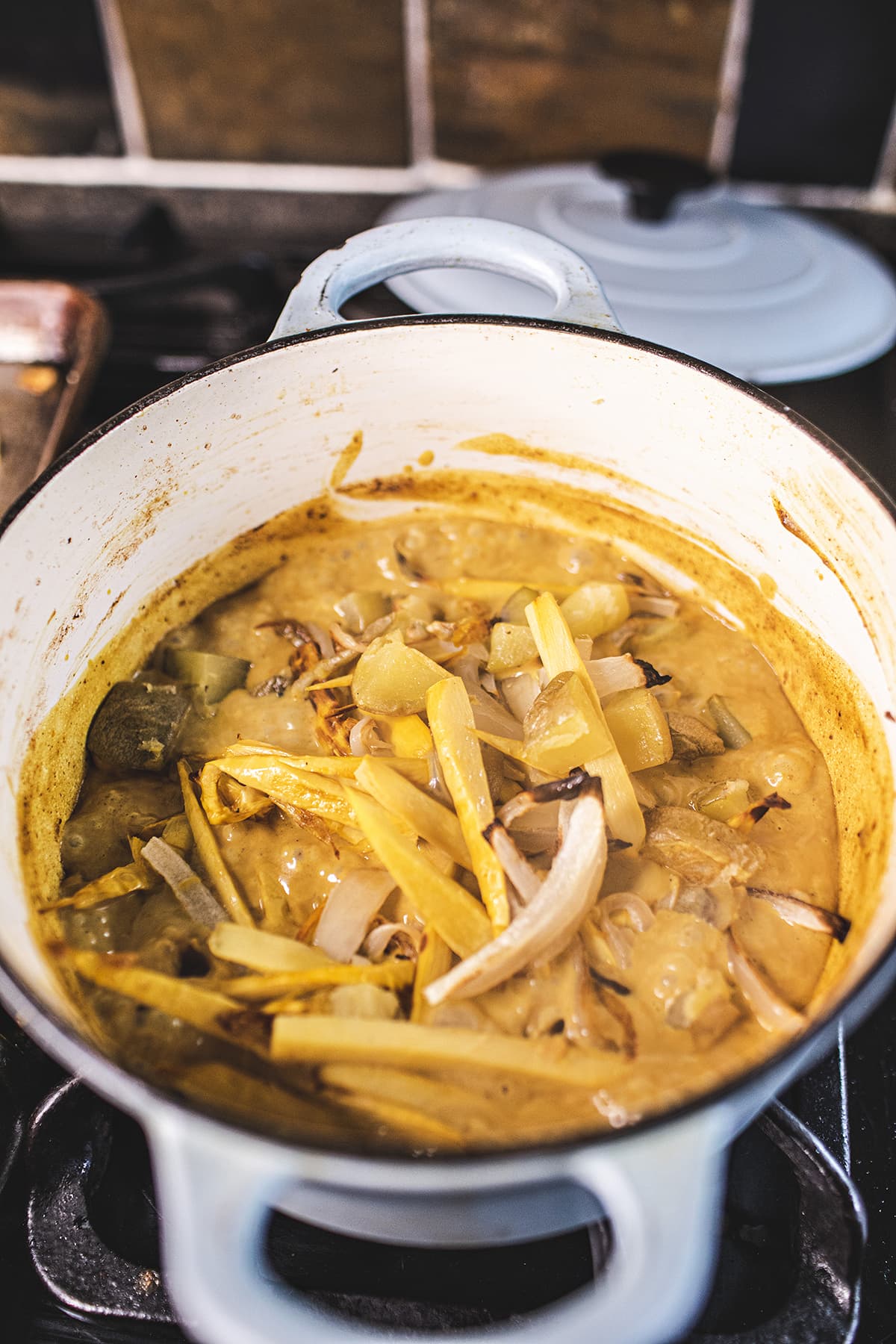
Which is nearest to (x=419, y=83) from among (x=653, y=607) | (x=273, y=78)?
(x=273, y=78)

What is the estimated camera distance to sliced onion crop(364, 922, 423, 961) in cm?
93

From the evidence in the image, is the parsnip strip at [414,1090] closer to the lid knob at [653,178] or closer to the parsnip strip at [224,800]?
the parsnip strip at [224,800]

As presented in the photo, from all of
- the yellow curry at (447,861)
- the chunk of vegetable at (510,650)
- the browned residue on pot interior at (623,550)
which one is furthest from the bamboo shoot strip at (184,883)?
the chunk of vegetable at (510,650)

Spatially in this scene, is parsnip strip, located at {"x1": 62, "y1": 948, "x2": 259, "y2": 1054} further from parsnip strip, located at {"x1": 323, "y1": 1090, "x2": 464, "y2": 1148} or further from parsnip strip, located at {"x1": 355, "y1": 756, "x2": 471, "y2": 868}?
parsnip strip, located at {"x1": 355, "y1": 756, "x2": 471, "y2": 868}

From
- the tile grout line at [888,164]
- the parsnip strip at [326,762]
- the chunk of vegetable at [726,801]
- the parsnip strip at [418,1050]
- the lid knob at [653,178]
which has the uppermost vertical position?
the tile grout line at [888,164]

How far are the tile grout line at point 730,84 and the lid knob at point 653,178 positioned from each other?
18 cm

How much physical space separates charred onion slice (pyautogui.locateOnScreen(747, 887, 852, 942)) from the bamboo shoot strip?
1.78 feet

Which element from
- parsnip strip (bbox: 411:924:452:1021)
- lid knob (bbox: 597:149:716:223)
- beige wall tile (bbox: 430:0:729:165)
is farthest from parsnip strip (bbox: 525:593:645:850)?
beige wall tile (bbox: 430:0:729:165)

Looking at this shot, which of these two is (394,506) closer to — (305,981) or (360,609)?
(360,609)

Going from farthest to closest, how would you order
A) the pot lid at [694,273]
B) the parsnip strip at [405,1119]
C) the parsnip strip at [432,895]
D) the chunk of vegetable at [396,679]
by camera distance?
1. the pot lid at [694,273]
2. the chunk of vegetable at [396,679]
3. the parsnip strip at [432,895]
4. the parsnip strip at [405,1119]

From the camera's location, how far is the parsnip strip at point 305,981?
34.1 inches

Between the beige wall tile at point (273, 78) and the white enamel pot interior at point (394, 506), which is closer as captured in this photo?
the white enamel pot interior at point (394, 506)

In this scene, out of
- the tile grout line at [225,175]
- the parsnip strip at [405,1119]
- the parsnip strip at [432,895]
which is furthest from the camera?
the tile grout line at [225,175]

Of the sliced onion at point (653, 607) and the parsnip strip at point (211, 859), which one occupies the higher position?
the sliced onion at point (653, 607)
